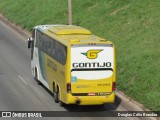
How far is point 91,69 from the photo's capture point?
22.5 meters

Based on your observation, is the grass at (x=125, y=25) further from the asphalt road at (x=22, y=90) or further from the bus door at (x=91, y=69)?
the bus door at (x=91, y=69)

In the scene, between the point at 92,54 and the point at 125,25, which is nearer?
the point at 92,54

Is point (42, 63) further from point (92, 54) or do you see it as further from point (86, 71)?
point (92, 54)

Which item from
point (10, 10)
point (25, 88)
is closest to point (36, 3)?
point (10, 10)

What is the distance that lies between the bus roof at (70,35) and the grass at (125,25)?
316 cm

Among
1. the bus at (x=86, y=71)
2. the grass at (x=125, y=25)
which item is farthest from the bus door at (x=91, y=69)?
the grass at (x=125, y=25)

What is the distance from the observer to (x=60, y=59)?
23.4 metres

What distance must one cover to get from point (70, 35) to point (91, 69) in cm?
324

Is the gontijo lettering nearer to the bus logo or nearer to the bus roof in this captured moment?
the bus logo

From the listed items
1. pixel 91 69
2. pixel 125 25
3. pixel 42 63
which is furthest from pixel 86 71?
pixel 125 25

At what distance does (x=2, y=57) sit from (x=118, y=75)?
11.6 meters

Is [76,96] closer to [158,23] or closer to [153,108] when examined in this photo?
[153,108]

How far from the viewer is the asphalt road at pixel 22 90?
23656mm

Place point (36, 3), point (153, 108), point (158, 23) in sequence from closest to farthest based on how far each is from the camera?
point (153, 108)
point (158, 23)
point (36, 3)
